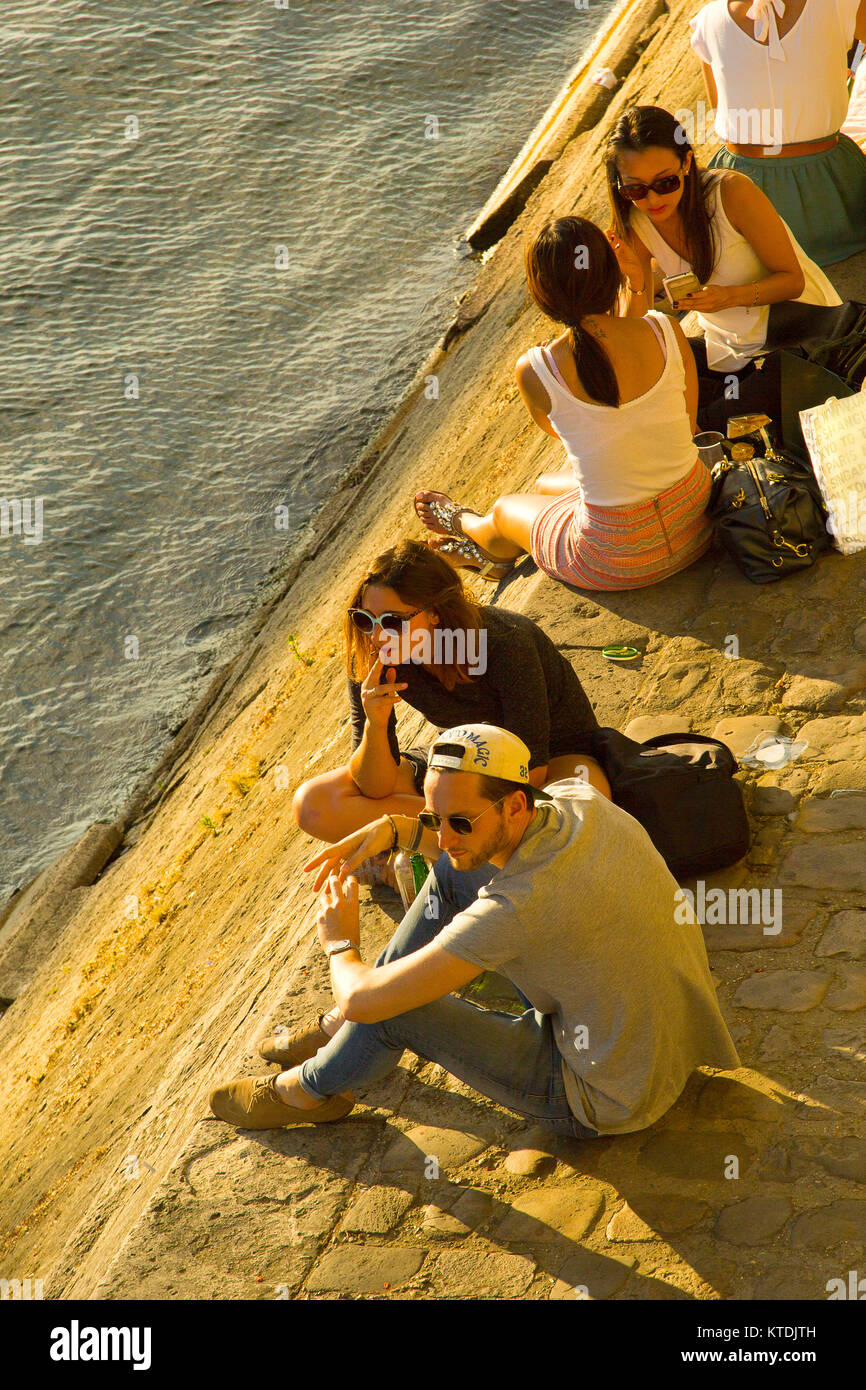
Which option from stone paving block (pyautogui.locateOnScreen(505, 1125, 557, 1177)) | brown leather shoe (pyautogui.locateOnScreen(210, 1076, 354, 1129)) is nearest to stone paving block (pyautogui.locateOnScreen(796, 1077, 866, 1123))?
stone paving block (pyautogui.locateOnScreen(505, 1125, 557, 1177))

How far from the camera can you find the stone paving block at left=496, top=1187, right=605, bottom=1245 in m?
3.63

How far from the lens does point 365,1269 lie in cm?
371

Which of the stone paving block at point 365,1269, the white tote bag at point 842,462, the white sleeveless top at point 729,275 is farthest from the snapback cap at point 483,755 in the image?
the white sleeveless top at point 729,275

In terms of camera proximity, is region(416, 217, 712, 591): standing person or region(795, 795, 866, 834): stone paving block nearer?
region(795, 795, 866, 834): stone paving block

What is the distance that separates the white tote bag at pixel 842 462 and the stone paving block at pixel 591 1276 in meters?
3.14

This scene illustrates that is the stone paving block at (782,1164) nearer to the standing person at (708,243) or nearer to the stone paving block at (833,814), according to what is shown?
the stone paving block at (833,814)

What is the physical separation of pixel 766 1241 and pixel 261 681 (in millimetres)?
6797

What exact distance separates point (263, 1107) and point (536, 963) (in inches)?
50.6

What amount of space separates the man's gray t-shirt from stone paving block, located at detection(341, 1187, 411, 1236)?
653 millimetres

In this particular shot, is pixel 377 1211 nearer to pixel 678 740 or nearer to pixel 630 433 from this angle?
pixel 678 740

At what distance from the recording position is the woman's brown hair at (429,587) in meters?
4.48

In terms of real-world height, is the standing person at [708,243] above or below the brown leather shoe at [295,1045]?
above

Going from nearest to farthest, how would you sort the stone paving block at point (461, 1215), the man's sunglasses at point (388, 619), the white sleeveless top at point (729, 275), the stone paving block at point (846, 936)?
the stone paving block at point (461, 1215) → the stone paving block at point (846, 936) → the man's sunglasses at point (388, 619) → the white sleeveless top at point (729, 275)

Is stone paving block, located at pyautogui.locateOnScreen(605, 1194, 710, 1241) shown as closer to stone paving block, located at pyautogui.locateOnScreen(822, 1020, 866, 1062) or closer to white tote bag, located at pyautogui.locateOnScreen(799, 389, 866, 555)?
stone paving block, located at pyautogui.locateOnScreen(822, 1020, 866, 1062)
